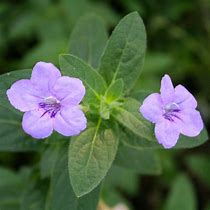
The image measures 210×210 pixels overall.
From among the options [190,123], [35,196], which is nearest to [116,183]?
[35,196]

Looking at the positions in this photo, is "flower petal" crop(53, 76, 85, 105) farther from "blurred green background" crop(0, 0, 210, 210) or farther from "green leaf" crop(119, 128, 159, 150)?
"blurred green background" crop(0, 0, 210, 210)

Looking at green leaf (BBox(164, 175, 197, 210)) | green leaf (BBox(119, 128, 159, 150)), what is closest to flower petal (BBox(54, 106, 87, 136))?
green leaf (BBox(119, 128, 159, 150))

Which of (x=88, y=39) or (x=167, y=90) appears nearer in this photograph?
(x=167, y=90)

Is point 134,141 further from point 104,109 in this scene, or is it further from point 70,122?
point 70,122

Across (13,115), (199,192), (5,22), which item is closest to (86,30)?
(13,115)

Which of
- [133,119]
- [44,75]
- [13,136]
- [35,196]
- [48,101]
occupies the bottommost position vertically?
[35,196]

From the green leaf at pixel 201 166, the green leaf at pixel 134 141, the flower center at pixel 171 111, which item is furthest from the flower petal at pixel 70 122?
the green leaf at pixel 201 166

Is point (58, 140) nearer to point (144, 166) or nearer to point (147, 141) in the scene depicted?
point (147, 141)
